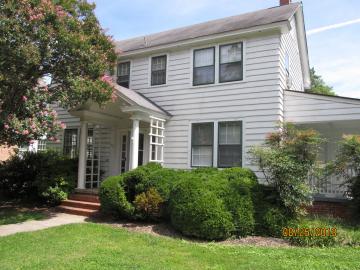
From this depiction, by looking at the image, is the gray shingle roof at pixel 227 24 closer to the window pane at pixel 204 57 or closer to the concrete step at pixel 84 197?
the window pane at pixel 204 57

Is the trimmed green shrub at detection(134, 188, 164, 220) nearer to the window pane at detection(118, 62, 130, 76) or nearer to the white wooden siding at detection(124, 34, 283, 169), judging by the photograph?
the white wooden siding at detection(124, 34, 283, 169)

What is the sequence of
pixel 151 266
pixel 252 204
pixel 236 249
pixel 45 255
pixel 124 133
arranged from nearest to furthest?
pixel 151 266 → pixel 45 255 → pixel 236 249 → pixel 252 204 → pixel 124 133

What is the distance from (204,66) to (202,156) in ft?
10.8

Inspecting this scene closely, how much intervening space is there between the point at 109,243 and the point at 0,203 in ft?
23.8

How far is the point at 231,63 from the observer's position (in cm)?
1202

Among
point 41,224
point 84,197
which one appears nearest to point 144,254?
point 41,224

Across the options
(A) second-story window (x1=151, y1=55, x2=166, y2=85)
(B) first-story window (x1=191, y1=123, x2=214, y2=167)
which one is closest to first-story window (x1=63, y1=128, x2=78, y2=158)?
(A) second-story window (x1=151, y1=55, x2=166, y2=85)

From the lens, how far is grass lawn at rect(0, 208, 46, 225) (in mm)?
9594

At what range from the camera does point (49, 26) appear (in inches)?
344

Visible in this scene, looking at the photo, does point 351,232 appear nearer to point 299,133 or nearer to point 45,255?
point 299,133

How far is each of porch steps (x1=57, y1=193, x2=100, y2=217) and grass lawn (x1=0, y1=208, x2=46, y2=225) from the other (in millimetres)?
803

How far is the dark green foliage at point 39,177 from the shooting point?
11332mm

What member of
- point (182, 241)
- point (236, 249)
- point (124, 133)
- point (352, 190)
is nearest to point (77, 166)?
point (124, 133)

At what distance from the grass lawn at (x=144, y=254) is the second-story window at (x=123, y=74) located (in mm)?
7985
